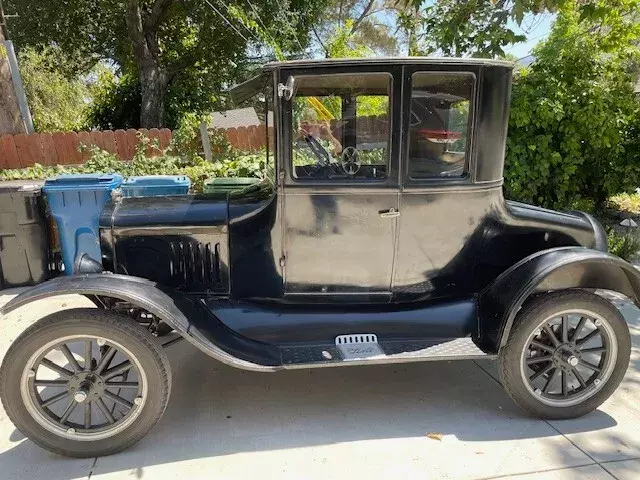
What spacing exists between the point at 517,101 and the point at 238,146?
17.3 ft

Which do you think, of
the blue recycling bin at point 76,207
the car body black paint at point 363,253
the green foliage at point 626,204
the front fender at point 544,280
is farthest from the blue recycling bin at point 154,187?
the green foliage at point 626,204

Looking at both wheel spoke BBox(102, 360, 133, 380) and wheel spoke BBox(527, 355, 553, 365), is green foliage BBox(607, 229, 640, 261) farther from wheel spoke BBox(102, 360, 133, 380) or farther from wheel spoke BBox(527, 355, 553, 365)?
wheel spoke BBox(102, 360, 133, 380)

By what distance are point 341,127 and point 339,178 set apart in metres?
0.32

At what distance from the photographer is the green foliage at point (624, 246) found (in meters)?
5.85

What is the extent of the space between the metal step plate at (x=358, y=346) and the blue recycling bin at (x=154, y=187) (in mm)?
2699

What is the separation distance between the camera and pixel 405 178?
2928 millimetres

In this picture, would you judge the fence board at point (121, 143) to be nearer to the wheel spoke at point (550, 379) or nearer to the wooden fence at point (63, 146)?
the wooden fence at point (63, 146)

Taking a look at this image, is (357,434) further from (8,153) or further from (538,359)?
(8,153)

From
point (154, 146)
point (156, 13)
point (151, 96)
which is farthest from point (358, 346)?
point (156, 13)

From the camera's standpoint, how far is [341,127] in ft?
9.89

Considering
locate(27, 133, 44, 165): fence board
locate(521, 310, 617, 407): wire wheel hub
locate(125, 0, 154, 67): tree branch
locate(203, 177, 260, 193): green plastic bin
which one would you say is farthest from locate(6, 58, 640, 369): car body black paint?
locate(125, 0, 154, 67): tree branch

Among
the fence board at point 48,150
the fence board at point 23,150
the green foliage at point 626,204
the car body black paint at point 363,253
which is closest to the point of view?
the car body black paint at point 363,253

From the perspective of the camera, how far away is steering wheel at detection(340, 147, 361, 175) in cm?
296

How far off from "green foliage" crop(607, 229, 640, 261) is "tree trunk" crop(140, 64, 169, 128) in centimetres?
1251
